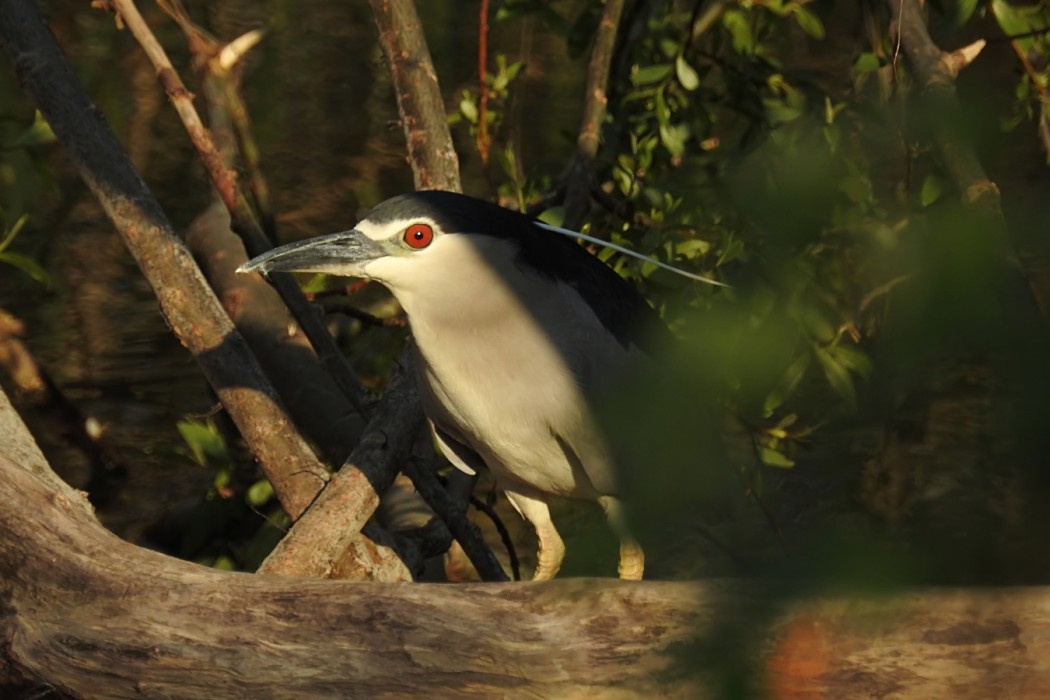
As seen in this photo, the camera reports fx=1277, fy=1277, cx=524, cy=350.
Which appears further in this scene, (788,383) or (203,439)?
(203,439)

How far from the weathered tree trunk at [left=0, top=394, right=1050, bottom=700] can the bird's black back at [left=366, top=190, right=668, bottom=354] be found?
578mm

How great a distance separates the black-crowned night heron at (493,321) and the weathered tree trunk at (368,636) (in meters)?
0.50

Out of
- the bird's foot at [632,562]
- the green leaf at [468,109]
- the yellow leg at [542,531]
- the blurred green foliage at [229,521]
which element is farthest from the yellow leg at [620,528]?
the green leaf at [468,109]

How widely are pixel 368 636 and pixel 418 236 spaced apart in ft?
2.33

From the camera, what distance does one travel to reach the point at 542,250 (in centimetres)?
217

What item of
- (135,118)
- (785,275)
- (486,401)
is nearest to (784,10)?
(486,401)

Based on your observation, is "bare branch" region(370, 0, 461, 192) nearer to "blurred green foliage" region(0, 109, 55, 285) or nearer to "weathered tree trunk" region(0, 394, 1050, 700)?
"blurred green foliage" region(0, 109, 55, 285)

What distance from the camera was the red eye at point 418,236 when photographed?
2.04 m

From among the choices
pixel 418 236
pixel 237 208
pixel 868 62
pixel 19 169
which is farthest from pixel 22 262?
pixel 868 62

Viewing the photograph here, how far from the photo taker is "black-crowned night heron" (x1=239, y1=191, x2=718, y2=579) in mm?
2047

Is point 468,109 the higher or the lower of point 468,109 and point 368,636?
the higher

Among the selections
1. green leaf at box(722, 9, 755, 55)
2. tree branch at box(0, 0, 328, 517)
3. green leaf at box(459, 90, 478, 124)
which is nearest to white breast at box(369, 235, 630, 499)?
tree branch at box(0, 0, 328, 517)

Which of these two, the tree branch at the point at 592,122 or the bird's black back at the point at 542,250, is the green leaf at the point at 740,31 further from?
the bird's black back at the point at 542,250

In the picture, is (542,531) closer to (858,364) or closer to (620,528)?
(620,528)
